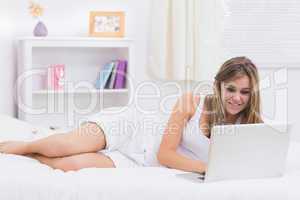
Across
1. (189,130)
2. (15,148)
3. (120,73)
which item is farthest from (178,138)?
(120,73)

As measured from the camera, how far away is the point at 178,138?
221cm

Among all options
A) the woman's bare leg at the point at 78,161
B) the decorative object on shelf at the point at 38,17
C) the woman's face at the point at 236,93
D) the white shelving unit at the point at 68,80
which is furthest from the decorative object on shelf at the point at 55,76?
the woman's face at the point at 236,93

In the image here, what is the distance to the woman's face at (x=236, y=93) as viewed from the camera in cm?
222

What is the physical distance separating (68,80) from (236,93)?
80.0 inches

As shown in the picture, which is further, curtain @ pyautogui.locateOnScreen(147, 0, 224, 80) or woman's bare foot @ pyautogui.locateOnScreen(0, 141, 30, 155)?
curtain @ pyautogui.locateOnScreen(147, 0, 224, 80)

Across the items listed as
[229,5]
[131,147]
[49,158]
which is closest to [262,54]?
[229,5]

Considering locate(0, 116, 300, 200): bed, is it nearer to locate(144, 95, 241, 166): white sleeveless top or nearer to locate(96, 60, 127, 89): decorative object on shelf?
locate(144, 95, 241, 166): white sleeveless top

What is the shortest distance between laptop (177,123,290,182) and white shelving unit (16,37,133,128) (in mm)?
2054

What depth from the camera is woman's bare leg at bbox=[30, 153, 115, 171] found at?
2.14m

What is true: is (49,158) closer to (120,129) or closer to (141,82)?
(120,129)

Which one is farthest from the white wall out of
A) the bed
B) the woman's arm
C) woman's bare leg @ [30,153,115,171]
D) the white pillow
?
the bed

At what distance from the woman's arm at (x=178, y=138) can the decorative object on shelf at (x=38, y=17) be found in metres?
1.73

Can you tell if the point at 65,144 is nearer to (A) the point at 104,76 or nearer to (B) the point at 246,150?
(B) the point at 246,150

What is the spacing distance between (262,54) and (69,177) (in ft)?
9.47
